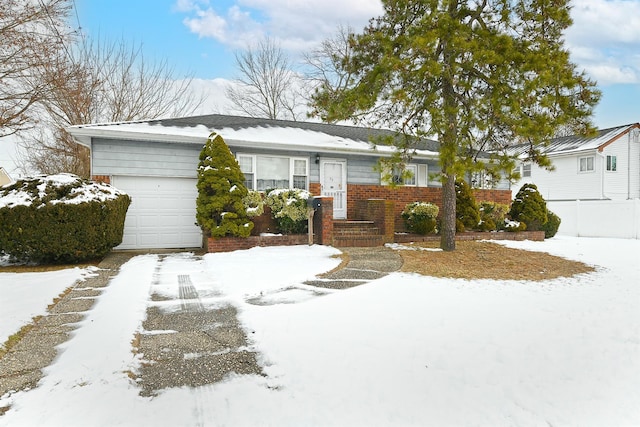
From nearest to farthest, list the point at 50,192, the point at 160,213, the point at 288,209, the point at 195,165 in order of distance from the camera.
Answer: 1. the point at 50,192
2. the point at 288,209
3. the point at 160,213
4. the point at 195,165

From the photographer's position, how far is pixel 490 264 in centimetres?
762

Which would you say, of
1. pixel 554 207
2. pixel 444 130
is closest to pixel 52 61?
pixel 444 130

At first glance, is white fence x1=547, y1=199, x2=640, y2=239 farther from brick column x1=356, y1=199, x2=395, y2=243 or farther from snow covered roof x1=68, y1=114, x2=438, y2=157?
brick column x1=356, y1=199, x2=395, y2=243

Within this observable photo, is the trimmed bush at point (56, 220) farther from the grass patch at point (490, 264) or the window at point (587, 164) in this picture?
the window at point (587, 164)

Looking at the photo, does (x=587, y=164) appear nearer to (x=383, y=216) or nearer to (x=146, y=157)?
(x=383, y=216)

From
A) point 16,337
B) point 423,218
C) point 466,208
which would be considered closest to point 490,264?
point 423,218

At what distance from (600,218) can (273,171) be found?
13.3m

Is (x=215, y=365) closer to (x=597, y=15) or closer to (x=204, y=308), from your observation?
(x=204, y=308)

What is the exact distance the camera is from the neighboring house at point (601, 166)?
19422 millimetres

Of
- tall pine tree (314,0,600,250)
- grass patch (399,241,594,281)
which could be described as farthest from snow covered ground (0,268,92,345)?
tall pine tree (314,0,600,250)

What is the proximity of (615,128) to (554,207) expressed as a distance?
872 centimetres

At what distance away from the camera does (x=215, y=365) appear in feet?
9.73

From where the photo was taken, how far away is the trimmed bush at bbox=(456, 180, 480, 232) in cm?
1198

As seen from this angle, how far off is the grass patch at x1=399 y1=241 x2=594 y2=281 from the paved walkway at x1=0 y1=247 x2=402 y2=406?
1912 mm
